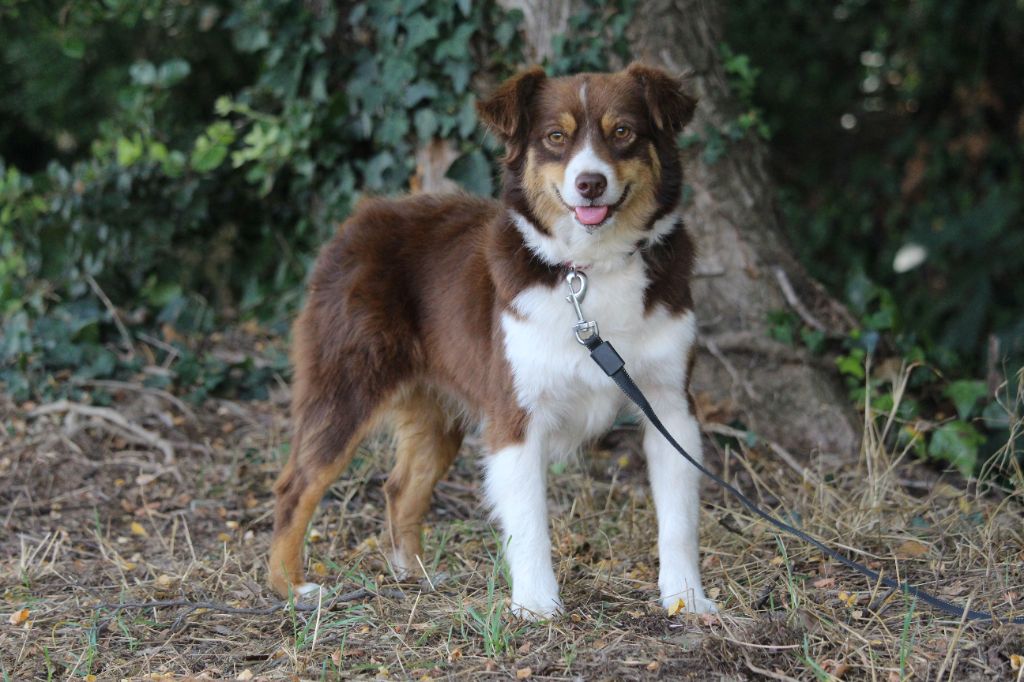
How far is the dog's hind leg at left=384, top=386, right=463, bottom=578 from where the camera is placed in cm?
446

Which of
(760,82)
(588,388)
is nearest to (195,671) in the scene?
(588,388)

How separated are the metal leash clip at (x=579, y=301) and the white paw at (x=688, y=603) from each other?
0.84m

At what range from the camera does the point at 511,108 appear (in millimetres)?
3656

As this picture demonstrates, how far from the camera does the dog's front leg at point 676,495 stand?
11.9ft

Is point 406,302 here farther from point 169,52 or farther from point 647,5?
point 169,52

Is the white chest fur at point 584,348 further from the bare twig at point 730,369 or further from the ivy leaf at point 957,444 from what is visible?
the ivy leaf at point 957,444

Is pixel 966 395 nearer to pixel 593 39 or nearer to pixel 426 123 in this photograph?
pixel 593 39

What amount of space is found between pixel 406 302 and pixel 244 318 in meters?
2.88

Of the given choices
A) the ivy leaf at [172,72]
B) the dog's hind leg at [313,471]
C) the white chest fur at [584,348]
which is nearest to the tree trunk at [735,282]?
the white chest fur at [584,348]

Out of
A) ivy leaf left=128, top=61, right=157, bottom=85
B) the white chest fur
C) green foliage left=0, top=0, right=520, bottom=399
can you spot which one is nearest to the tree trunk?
green foliage left=0, top=0, right=520, bottom=399

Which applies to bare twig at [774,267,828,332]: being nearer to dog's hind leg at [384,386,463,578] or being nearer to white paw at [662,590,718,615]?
dog's hind leg at [384,386,463,578]

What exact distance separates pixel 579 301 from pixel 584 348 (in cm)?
15

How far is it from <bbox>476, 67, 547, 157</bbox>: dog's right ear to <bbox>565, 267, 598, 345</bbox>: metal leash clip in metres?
0.45

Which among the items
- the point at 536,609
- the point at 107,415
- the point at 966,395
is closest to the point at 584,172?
the point at 536,609
